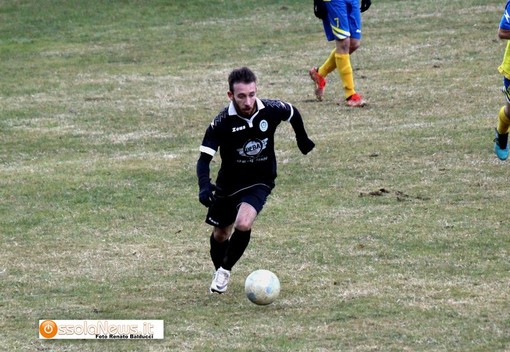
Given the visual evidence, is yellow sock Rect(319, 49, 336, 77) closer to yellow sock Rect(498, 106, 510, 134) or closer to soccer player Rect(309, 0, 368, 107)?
soccer player Rect(309, 0, 368, 107)

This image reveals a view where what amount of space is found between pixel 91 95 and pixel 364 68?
4603mm

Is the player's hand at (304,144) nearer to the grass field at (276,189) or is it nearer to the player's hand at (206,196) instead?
the player's hand at (206,196)

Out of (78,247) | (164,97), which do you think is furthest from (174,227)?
(164,97)

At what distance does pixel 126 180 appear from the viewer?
12609mm

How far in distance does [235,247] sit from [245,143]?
2.59 feet

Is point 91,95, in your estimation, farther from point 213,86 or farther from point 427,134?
point 427,134

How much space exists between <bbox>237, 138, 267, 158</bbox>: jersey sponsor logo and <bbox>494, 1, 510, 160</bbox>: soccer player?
3.63 meters

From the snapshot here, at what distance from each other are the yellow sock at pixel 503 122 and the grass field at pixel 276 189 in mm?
475

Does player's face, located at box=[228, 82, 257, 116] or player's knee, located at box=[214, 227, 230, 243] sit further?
player's knee, located at box=[214, 227, 230, 243]

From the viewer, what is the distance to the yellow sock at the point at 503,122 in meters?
11.8

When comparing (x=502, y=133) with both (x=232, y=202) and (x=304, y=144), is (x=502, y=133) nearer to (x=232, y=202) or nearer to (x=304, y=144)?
(x=304, y=144)

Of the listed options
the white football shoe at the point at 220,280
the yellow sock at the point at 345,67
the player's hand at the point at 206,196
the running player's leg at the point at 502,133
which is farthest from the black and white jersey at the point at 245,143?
the yellow sock at the point at 345,67

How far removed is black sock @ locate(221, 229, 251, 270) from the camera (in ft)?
26.9

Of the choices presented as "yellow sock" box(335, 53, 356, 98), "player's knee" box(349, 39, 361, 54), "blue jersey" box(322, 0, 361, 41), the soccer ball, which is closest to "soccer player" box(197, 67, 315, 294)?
the soccer ball
